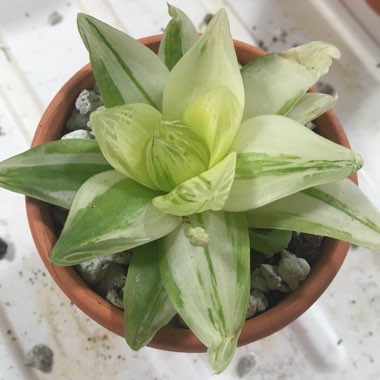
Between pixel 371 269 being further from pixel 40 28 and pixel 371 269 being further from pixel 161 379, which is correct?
pixel 40 28

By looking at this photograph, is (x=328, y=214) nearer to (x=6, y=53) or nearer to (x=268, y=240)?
(x=268, y=240)

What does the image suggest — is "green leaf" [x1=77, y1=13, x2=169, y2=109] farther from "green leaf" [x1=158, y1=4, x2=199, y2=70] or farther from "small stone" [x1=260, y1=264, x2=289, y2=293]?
"small stone" [x1=260, y1=264, x2=289, y2=293]

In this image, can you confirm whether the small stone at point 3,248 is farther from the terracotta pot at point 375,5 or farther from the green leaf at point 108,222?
the terracotta pot at point 375,5

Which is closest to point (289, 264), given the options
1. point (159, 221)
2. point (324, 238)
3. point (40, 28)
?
point (324, 238)

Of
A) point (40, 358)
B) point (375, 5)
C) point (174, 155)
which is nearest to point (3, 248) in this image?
point (40, 358)

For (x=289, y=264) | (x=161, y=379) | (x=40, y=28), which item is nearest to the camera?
(x=289, y=264)

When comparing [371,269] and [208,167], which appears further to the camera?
[371,269]

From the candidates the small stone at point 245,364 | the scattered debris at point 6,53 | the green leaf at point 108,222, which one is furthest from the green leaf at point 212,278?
the scattered debris at point 6,53
